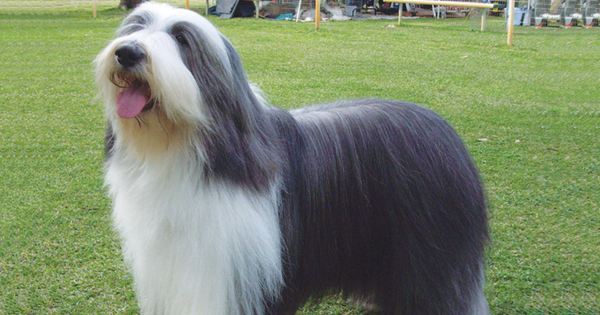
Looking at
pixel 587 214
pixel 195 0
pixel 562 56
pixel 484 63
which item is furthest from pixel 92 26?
pixel 195 0

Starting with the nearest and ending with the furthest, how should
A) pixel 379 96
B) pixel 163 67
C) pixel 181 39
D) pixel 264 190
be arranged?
pixel 163 67 < pixel 181 39 < pixel 264 190 < pixel 379 96

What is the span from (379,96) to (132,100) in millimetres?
4930

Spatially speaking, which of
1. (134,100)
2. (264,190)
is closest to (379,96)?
(264,190)

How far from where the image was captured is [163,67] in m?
1.80

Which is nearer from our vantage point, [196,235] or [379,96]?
[196,235]

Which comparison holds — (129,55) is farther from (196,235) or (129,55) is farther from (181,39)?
(196,235)

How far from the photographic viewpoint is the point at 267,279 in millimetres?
2146

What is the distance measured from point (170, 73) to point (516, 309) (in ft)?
6.98

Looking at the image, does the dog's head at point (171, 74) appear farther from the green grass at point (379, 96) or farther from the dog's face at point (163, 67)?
the green grass at point (379, 96)

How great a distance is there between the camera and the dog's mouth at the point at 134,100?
Answer: 187 cm

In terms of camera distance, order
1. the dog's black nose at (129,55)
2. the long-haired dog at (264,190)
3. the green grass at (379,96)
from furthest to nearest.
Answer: the green grass at (379,96), the long-haired dog at (264,190), the dog's black nose at (129,55)

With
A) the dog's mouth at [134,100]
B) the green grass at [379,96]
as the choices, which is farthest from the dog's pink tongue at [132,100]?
the green grass at [379,96]

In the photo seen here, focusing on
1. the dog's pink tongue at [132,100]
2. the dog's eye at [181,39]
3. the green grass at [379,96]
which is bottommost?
the green grass at [379,96]

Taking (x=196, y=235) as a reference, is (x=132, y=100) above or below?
above
